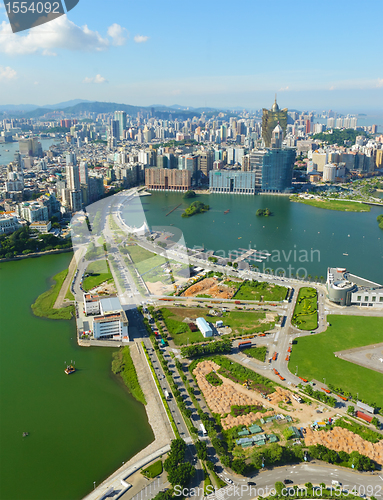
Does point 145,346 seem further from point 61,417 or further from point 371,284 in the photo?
point 371,284

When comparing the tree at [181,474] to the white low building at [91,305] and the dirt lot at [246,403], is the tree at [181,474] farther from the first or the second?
the white low building at [91,305]

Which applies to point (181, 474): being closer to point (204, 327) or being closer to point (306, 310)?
point (204, 327)

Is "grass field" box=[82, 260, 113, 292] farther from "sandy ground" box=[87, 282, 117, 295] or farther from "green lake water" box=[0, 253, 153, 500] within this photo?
"green lake water" box=[0, 253, 153, 500]

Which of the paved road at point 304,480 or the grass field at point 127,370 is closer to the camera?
the paved road at point 304,480

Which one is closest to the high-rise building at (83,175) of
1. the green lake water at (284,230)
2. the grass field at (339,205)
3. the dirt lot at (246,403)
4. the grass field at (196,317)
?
the green lake water at (284,230)

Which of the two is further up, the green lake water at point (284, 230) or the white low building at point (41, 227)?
the white low building at point (41, 227)

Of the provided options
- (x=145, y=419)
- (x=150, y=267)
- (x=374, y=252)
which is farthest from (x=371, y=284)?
(x=145, y=419)
